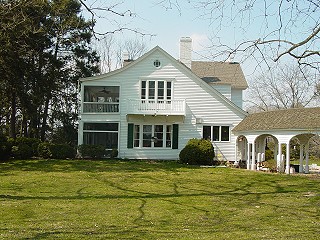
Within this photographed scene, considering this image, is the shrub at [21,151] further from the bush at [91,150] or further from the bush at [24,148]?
the bush at [91,150]

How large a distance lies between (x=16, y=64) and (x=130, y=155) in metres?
9.86

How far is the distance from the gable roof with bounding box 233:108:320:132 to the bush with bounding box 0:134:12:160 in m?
14.9

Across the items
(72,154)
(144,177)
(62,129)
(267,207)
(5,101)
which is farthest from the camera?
(62,129)

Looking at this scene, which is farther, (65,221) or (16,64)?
(16,64)

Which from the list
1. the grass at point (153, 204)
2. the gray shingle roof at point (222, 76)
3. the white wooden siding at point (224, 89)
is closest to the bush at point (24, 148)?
the grass at point (153, 204)

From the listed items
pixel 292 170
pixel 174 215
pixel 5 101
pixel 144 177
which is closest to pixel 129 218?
pixel 174 215

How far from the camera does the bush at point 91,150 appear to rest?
27047 millimetres

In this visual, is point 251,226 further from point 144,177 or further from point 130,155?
point 130,155

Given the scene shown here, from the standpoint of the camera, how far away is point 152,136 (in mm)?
28469

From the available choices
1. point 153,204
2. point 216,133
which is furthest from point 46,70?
point 153,204

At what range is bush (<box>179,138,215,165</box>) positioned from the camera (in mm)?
25453

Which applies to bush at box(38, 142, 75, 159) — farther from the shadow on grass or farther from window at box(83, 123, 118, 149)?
window at box(83, 123, 118, 149)

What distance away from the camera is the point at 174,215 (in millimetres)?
10375

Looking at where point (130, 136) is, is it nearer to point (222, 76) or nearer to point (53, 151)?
point (53, 151)
